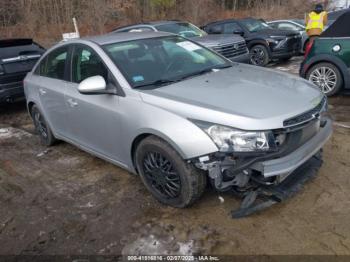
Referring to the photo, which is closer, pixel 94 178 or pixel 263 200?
pixel 263 200

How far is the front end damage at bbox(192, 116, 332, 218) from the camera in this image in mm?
2926

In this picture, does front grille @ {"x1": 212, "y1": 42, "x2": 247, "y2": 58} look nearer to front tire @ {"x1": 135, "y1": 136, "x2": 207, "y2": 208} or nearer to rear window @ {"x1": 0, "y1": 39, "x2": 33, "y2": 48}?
rear window @ {"x1": 0, "y1": 39, "x2": 33, "y2": 48}

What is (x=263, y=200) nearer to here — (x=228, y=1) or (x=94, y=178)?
(x=94, y=178)

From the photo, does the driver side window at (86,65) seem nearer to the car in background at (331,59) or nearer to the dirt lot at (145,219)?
the dirt lot at (145,219)

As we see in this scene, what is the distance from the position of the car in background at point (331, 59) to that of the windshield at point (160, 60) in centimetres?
307

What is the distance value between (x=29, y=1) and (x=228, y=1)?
59.4 feet

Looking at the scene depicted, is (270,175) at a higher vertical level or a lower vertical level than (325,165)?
higher

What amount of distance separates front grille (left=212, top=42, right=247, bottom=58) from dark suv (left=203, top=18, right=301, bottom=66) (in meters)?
1.94

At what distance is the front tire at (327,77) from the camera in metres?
6.58

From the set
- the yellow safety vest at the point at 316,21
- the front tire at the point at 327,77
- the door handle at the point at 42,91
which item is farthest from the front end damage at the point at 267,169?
the yellow safety vest at the point at 316,21

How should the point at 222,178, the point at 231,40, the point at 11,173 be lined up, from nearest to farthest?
the point at 222,178 < the point at 11,173 < the point at 231,40

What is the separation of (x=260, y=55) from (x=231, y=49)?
100 inches

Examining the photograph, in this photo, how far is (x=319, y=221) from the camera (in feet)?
10.5

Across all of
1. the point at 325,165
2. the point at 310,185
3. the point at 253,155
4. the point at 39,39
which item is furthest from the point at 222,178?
the point at 39,39
